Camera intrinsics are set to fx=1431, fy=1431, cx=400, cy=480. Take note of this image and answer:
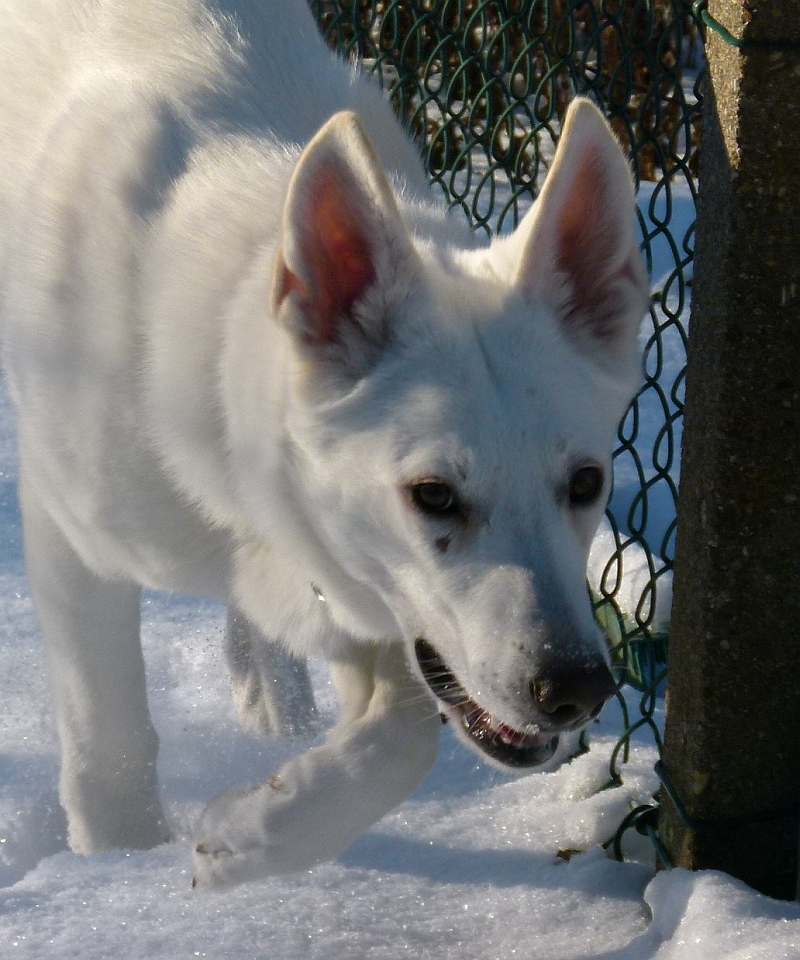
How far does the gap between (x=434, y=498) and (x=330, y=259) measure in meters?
0.43

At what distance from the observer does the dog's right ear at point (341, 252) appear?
7.01 feet

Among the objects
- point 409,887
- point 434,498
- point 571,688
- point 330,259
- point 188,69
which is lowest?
point 409,887

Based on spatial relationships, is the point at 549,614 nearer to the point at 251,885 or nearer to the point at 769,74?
the point at 769,74

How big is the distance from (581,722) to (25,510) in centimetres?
146

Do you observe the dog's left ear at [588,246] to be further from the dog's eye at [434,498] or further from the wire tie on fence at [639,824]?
the wire tie on fence at [639,824]

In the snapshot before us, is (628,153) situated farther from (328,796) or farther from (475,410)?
(328,796)

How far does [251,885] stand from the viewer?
278 cm

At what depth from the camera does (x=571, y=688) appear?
2.06 metres

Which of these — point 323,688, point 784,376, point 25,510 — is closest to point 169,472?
point 25,510

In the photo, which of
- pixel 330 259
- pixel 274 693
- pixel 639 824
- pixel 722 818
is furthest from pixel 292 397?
pixel 274 693

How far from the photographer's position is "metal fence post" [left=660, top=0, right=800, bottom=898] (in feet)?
7.08

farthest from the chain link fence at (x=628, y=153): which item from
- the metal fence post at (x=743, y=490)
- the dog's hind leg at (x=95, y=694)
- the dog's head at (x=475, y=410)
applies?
the dog's hind leg at (x=95, y=694)

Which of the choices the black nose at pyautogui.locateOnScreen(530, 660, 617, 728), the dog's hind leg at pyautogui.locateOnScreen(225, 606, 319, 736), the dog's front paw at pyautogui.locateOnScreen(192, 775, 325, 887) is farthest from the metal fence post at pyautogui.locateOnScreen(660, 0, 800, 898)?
the dog's hind leg at pyautogui.locateOnScreen(225, 606, 319, 736)

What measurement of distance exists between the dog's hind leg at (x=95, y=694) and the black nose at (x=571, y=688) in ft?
4.11
